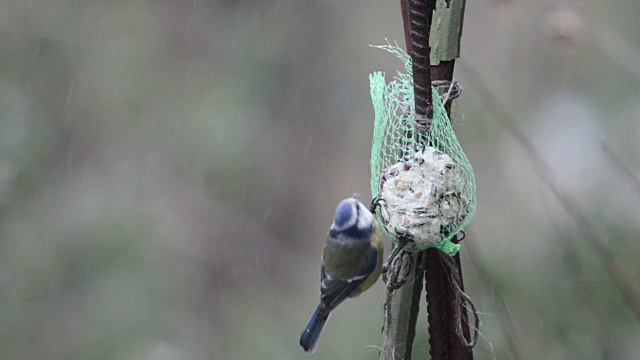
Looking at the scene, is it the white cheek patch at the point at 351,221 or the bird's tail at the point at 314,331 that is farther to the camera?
the bird's tail at the point at 314,331

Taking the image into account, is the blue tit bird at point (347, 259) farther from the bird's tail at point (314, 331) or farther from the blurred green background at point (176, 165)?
the blurred green background at point (176, 165)

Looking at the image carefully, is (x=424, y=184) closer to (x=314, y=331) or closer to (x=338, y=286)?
(x=338, y=286)

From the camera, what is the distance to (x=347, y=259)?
2.19 m

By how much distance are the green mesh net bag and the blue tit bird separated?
0.82 ft

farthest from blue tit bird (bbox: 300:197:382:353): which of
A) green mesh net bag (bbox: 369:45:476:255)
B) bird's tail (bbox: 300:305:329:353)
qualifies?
green mesh net bag (bbox: 369:45:476:255)

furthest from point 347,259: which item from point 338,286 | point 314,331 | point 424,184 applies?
point 424,184

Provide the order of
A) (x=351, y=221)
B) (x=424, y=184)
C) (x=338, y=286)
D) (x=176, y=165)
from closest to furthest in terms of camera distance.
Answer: (x=424, y=184), (x=351, y=221), (x=338, y=286), (x=176, y=165)

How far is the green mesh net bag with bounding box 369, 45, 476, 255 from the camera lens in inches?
68.4

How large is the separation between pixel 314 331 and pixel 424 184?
28.3 inches

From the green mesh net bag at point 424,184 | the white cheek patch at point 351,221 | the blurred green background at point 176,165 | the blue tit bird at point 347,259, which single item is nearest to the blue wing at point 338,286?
the blue tit bird at point 347,259

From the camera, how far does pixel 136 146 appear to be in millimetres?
4105

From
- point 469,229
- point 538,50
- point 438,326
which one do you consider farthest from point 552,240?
point 438,326

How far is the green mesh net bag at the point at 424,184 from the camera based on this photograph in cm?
174

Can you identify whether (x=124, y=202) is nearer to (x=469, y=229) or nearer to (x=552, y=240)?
(x=469, y=229)
